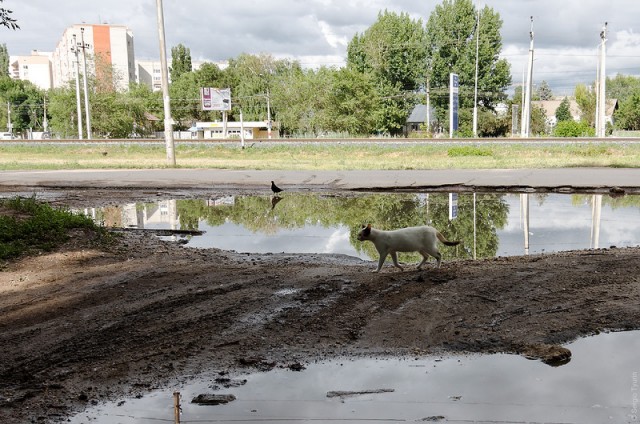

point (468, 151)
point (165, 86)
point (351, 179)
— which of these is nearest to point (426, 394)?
point (351, 179)

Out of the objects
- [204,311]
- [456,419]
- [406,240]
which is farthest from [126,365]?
[406,240]

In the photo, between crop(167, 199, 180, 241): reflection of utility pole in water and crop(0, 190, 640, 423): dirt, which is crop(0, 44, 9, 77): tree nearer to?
crop(167, 199, 180, 241): reflection of utility pole in water

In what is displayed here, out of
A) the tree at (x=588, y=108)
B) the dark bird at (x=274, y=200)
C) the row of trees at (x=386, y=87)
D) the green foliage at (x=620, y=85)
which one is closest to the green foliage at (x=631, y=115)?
the tree at (x=588, y=108)

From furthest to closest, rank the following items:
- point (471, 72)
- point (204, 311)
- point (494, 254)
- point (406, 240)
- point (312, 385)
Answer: point (471, 72), point (494, 254), point (406, 240), point (204, 311), point (312, 385)

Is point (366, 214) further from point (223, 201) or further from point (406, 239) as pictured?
point (406, 239)

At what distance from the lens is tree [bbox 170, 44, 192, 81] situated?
4579 inches

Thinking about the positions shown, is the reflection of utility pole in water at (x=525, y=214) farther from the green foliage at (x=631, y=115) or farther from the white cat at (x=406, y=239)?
the green foliage at (x=631, y=115)

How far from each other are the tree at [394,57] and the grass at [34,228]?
6778 cm

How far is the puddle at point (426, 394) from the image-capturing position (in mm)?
4656

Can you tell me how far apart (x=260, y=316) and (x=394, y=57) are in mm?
76911

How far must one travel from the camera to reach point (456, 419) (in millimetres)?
4582

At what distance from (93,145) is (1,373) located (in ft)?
162

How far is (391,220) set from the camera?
614 inches

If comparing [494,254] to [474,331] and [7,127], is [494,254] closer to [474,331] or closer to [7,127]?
[474,331]
